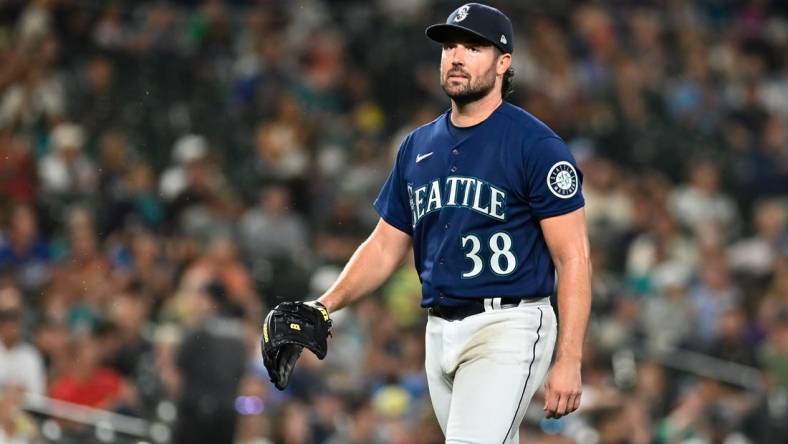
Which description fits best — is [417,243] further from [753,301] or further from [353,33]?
[353,33]

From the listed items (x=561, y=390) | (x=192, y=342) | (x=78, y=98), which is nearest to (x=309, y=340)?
(x=561, y=390)

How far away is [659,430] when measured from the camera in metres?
11.0

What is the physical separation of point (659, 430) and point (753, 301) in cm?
269

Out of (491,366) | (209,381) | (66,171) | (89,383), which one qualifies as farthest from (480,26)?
(66,171)

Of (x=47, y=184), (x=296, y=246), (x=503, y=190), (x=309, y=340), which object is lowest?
(x=309, y=340)

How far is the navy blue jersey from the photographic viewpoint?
5.14 metres

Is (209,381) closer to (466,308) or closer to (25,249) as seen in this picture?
(25,249)

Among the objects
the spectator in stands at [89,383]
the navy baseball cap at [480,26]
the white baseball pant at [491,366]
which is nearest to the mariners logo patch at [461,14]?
the navy baseball cap at [480,26]

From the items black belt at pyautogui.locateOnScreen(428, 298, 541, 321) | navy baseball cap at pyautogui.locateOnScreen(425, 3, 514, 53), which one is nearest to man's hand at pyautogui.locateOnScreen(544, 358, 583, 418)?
black belt at pyautogui.locateOnScreen(428, 298, 541, 321)

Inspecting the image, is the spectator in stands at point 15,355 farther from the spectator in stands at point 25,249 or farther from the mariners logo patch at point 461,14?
the mariners logo patch at point 461,14

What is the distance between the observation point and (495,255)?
5203 mm

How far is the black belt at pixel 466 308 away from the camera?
5203 mm

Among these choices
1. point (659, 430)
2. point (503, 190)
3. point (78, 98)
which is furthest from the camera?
point (78, 98)

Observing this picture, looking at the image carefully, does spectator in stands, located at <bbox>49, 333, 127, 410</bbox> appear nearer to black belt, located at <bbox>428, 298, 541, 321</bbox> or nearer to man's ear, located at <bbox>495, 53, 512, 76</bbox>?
black belt, located at <bbox>428, 298, 541, 321</bbox>
